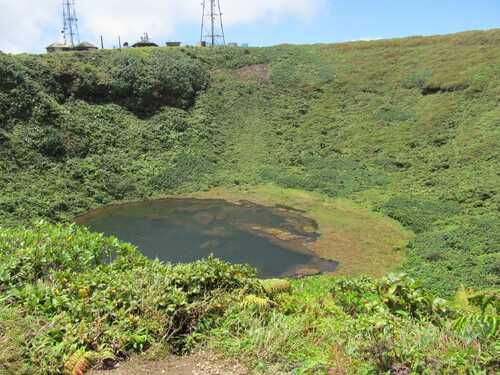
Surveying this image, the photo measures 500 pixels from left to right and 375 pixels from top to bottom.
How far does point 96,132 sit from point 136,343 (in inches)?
1190

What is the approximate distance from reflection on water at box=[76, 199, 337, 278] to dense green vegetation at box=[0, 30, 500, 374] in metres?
3.12

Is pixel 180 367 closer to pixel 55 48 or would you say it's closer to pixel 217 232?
pixel 217 232

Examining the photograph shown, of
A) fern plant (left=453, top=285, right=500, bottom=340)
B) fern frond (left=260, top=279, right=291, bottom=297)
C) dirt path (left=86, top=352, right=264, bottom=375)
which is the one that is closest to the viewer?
fern plant (left=453, top=285, right=500, bottom=340)

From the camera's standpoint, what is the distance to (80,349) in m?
5.86

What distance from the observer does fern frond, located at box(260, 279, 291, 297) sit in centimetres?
921

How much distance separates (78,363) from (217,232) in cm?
1698

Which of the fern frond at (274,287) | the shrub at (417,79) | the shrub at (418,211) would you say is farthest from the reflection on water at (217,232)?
the shrub at (417,79)

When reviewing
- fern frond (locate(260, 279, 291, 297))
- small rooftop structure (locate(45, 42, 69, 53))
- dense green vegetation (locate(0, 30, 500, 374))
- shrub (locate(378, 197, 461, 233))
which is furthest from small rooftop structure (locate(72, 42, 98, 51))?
fern frond (locate(260, 279, 291, 297))

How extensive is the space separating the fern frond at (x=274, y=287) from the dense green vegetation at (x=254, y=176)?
236 millimetres

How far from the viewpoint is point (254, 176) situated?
32750mm

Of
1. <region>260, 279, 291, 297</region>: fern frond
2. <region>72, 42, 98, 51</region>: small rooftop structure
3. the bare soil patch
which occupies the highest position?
<region>72, 42, 98, 51</region>: small rooftop structure

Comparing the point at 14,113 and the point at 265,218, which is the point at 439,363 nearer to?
the point at 265,218

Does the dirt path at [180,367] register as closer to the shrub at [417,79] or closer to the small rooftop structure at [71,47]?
the shrub at [417,79]

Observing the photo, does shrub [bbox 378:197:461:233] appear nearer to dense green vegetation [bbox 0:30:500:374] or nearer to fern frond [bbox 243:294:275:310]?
dense green vegetation [bbox 0:30:500:374]
